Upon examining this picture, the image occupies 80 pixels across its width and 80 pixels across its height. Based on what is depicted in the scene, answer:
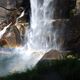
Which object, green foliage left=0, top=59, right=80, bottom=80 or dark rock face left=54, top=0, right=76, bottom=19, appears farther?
dark rock face left=54, top=0, right=76, bottom=19

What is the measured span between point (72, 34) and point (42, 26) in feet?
7.66

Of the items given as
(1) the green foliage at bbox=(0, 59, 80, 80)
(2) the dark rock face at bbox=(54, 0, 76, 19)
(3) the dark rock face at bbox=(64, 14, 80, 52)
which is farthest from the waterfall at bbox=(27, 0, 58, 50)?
(1) the green foliage at bbox=(0, 59, 80, 80)

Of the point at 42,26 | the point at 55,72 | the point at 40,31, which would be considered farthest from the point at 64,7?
the point at 55,72

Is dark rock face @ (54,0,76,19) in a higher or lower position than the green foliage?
higher

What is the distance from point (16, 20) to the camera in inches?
730

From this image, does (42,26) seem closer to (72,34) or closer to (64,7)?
(64,7)

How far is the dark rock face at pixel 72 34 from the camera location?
49.7ft

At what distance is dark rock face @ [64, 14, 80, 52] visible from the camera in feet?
49.7

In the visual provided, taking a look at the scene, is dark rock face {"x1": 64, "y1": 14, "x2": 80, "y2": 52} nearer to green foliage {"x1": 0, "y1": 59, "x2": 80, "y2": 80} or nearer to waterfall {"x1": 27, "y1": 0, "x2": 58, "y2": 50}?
waterfall {"x1": 27, "y1": 0, "x2": 58, "y2": 50}

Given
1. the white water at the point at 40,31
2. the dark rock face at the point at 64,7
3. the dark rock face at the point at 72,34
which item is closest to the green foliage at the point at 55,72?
the dark rock face at the point at 72,34

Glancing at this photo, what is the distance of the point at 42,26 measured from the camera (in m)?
17.3

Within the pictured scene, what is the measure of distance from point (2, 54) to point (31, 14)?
15.9 ft

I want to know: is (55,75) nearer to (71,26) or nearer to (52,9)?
(71,26)

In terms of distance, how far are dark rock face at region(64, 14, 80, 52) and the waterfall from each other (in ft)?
2.65
